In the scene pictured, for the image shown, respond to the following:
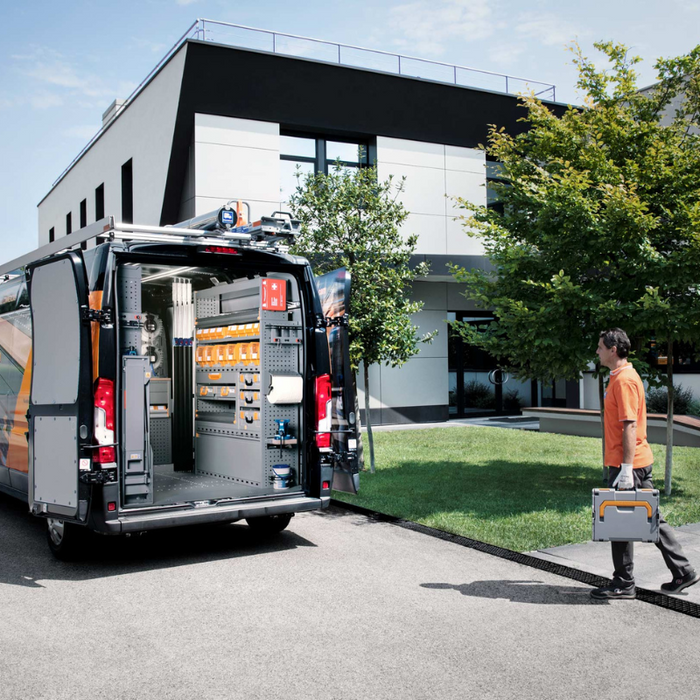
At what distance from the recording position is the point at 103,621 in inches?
199

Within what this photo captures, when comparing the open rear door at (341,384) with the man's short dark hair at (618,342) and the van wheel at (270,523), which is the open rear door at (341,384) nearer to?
the van wheel at (270,523)

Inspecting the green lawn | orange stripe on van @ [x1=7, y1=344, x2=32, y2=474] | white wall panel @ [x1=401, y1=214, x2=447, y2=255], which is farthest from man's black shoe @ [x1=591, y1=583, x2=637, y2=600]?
white wall panel @ [x1=401, y1=214, x2=447, y2=255]

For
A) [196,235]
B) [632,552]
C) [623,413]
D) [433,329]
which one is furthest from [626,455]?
[433,329]

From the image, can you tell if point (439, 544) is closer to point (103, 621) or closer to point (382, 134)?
point (103, 621)

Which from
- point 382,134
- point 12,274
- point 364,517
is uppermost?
point 382,134

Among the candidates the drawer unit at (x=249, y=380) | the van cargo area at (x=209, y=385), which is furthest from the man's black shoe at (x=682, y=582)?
the drawer unit at (x=249, y=380)

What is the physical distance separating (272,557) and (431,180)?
46.3 feet

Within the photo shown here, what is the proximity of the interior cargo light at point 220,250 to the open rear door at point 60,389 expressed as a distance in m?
1.10

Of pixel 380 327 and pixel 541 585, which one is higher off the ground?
pixel 380 327

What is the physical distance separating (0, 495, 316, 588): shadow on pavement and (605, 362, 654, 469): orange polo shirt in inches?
124

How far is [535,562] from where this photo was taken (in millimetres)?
6406

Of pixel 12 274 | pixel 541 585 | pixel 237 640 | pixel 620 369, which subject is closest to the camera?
pixel 237 640

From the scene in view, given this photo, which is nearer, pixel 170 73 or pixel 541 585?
pixel 541 585

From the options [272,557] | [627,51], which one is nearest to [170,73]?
[627,51]
